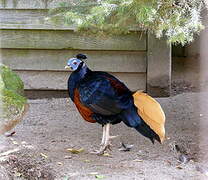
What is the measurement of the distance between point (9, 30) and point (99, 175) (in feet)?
7.24

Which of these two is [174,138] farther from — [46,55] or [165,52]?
[46,55]

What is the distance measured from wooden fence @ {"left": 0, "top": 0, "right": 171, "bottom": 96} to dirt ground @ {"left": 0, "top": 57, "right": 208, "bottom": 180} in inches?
16.2

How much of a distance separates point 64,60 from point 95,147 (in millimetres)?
1458

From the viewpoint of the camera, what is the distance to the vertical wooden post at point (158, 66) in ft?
14.0

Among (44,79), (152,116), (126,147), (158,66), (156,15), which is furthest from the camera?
(44,79)

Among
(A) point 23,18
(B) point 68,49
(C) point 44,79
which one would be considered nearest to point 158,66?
(B) point 68,49

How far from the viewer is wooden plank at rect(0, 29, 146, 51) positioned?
4.30 m

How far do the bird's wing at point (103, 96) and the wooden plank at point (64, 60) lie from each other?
1559 millimetres

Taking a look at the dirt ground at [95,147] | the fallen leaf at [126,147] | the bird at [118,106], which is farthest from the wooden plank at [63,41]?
the bird at [118,106]

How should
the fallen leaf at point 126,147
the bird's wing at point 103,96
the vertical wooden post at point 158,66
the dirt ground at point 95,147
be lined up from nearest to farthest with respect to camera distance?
the dirt ground at point 95,147 < the bird's wing at point 103,96 < the fallen leaf at point 126,147 < the vertical wooden post at point 158,66

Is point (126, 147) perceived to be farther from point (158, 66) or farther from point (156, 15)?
point (158, 66)

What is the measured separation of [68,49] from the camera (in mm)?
4355

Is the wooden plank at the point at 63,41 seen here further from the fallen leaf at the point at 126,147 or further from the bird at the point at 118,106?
the bird at the point at 118,106

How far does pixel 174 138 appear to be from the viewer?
3240 millimetres
